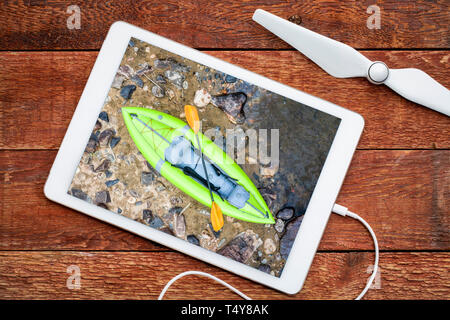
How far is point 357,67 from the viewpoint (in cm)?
59

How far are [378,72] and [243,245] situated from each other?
0.35m

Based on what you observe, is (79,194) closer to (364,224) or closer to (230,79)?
(230,79)

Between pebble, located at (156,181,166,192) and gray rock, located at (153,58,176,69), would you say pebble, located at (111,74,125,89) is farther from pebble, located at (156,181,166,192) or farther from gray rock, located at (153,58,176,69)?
pebble, located at (156,181,166,192)

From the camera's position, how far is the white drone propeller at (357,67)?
58cm

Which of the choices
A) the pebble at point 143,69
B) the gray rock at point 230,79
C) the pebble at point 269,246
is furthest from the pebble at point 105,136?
the pebble at point 269,246

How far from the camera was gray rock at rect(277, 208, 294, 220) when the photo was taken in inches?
22.7

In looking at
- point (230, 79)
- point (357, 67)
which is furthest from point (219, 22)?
point (357, 67)

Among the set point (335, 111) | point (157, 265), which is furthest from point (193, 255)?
point (335, 111)

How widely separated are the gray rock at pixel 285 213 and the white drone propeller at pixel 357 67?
0.24 m

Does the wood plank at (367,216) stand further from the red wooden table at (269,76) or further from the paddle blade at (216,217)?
the paddle blade at (216,217)
